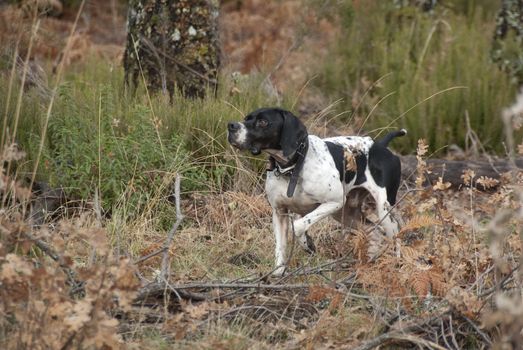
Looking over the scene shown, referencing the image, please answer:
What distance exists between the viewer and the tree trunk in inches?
291

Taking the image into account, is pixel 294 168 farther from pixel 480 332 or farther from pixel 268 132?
pixel 480 332

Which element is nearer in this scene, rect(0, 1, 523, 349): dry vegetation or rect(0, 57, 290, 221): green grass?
rect(0, 1, 523, 349): dry vegetation

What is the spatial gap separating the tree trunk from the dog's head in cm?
198

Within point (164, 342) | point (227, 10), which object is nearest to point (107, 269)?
point (164, 342)

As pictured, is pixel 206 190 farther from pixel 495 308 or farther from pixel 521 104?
pixel 521 104

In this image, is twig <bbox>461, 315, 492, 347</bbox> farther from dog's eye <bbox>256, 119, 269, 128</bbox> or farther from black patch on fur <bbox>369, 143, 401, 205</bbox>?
black patch on fur <bbox>369, 143, 401, 205</bbox>

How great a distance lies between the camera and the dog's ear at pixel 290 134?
5449 mm

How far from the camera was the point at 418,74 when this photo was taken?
884cm

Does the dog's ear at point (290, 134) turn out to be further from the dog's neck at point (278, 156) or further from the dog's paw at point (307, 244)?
the dog's paw at point (307, 244)

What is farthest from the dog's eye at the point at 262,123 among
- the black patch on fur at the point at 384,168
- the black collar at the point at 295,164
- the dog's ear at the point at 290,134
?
the black patch on fur at the point at 384,168

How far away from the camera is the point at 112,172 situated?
6.31 metres

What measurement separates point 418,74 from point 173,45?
2.53m

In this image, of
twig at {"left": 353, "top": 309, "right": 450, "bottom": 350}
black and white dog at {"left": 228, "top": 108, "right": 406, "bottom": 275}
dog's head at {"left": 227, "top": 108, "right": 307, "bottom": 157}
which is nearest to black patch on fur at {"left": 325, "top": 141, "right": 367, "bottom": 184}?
black and white dog at {"left": 228, "top": 108, "right": 406, "bottom": 275}

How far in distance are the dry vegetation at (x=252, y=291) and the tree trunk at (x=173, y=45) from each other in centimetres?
193
